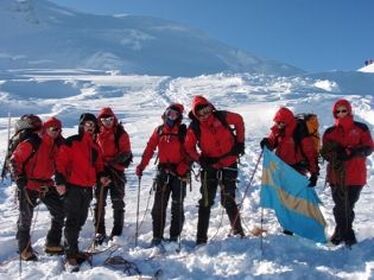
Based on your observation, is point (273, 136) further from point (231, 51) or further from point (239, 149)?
point (231, 51)

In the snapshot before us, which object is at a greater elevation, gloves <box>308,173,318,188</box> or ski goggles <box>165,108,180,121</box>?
ski goggles <box>165,108,180,121</box>

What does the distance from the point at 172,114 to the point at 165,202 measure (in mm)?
1230

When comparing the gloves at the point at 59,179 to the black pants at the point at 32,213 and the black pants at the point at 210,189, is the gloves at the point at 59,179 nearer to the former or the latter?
the black pants at the point at 32,213

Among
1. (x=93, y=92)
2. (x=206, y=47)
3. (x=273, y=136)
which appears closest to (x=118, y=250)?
(x=273, y=136)

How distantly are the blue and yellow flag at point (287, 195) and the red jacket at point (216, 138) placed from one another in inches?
19.1

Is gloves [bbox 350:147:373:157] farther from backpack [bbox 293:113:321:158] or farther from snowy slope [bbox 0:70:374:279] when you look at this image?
snowy slope [bbox 0:70:374:279]

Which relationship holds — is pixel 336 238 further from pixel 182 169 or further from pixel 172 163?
pixel 172 163

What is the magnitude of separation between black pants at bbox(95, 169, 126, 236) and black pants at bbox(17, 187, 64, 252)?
2.13 feet

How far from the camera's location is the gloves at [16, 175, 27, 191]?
7992 millimetres

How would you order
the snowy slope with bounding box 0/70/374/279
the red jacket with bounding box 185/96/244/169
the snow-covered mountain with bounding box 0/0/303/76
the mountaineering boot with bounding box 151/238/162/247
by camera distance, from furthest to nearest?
the snow-covered mountain with bounding box 0/0/303/76 < the mountaineering boot with bounding box 151/238/162/247 < the red jacket with bounding box 185/96/244/169 < the snowy slope with bounding box 0/70/374/279

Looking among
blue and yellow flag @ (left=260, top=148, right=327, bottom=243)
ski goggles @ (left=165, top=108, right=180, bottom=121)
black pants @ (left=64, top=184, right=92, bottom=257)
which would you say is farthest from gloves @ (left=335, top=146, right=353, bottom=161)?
black pants @ (left=64, top=184, right=92, bottom=257)

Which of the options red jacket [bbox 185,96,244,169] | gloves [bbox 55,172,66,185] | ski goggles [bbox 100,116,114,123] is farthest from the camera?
ski goggles [bbox 100,116,114,123]

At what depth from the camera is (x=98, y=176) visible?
28.2 feet

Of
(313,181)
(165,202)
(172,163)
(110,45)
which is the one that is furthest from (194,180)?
(110,45)
